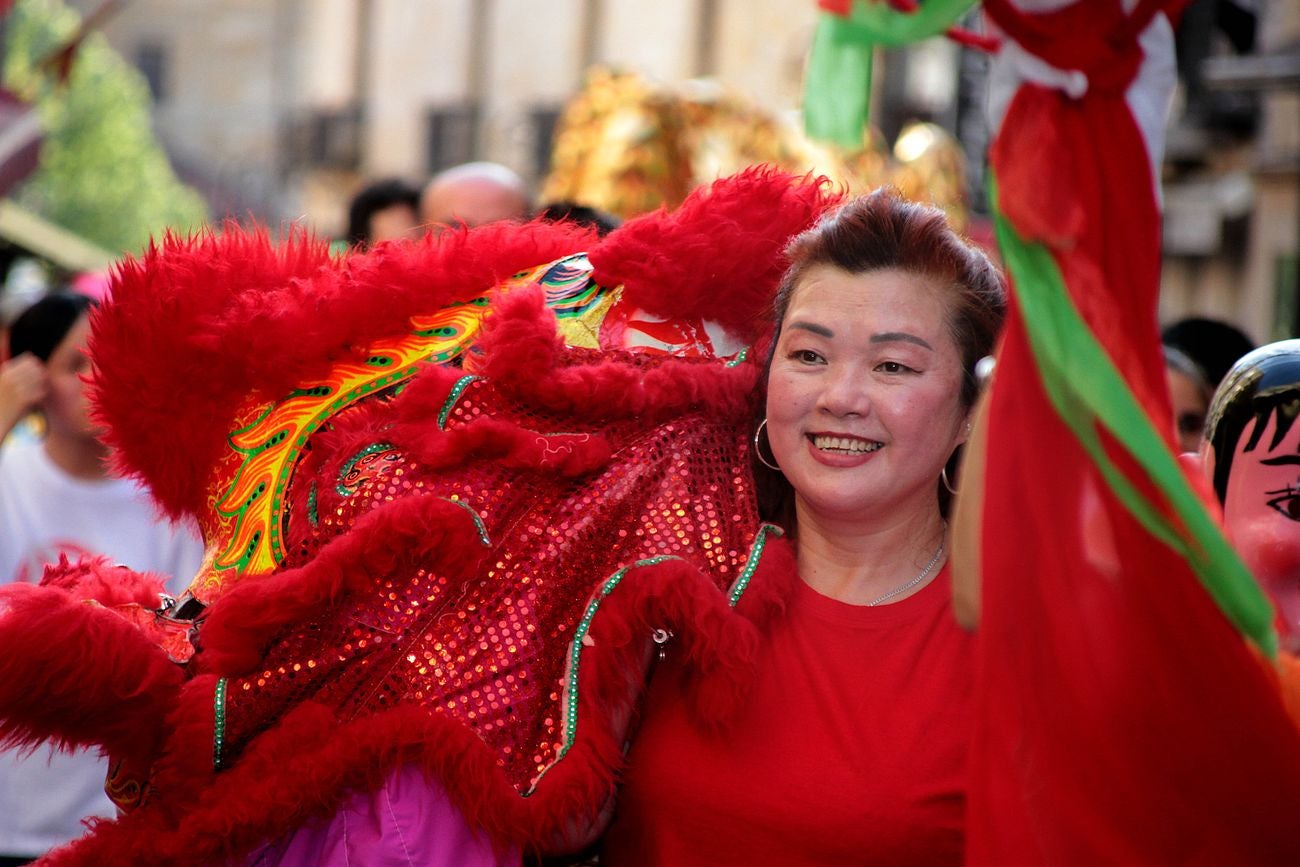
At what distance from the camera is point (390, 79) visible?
81.4 ft

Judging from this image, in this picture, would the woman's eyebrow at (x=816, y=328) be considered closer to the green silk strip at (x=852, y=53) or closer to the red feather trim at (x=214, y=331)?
the red feather trim at (x=214, y=331)

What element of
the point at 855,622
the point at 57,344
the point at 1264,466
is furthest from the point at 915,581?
the point at 57,344

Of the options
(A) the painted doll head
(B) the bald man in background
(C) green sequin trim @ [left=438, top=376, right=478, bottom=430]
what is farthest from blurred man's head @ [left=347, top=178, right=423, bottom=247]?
(A) the painted doll head

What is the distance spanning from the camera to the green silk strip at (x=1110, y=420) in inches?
69.6

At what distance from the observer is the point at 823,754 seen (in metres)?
2.42

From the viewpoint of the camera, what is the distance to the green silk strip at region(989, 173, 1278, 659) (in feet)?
5.80

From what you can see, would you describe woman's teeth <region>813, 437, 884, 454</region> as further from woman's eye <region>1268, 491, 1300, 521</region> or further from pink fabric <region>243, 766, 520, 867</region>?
pink fabric <region>243, 766, 520, 867</region>

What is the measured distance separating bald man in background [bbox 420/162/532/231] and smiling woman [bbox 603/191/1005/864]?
2596 millimetres

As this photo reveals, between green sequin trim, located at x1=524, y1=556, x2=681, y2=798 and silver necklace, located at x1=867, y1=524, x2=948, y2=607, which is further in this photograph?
silver necklace, located at x1=867, y1=524, x2=948, y2=607

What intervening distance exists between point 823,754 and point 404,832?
23.2 inches

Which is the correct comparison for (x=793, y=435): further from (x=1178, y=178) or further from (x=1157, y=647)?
(x=1178, y=178)

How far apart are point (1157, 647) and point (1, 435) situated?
3.05m

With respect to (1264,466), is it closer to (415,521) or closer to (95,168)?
(415,521)

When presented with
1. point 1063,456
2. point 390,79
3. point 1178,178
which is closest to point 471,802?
point 1063,456
